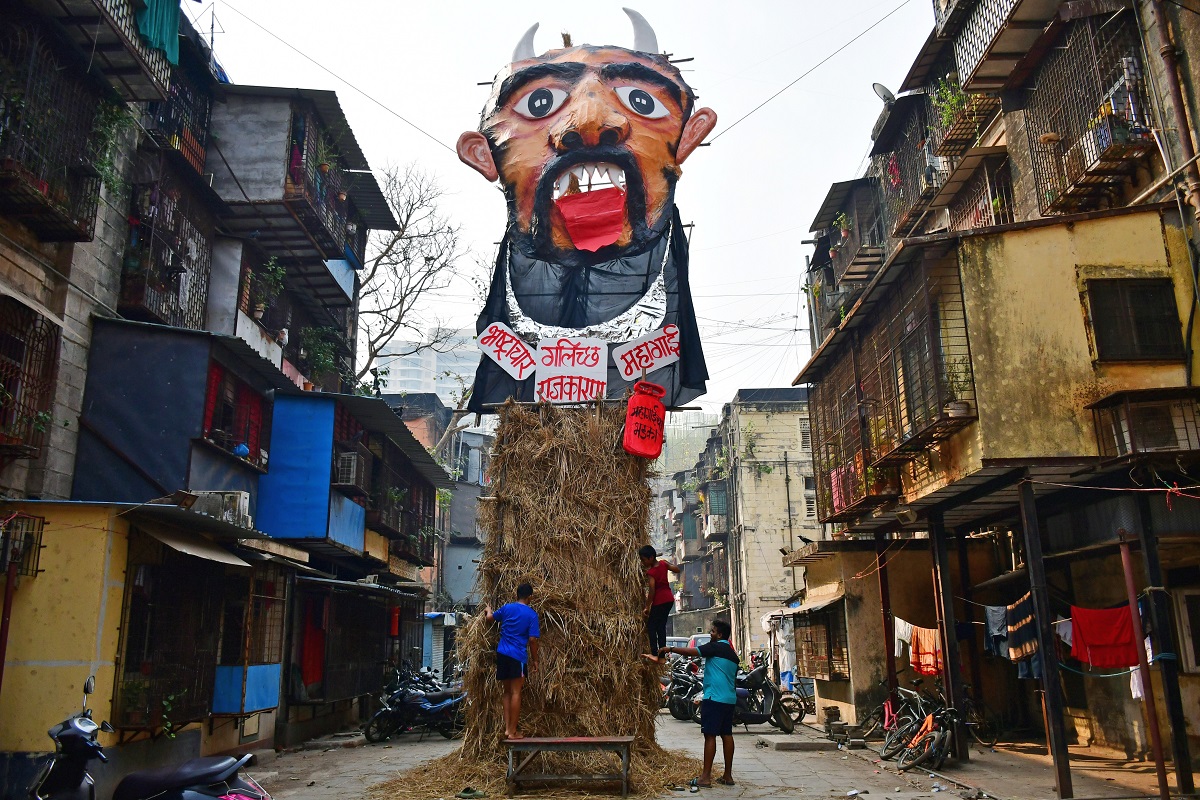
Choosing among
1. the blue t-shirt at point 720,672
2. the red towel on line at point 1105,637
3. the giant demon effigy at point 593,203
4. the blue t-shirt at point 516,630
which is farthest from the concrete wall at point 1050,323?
the blue t-shirt at point 516,630

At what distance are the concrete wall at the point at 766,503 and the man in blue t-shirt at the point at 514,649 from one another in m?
31.4

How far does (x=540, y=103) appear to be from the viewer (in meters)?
12.9

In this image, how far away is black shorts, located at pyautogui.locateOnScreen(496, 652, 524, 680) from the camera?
886 cm

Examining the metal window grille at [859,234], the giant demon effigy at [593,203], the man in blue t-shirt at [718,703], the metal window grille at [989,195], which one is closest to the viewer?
the man in blue t-shirt at [718,703]

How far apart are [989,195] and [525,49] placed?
7.97 metres

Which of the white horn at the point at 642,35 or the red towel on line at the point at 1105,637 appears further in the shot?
the white horn at the point at 642,35

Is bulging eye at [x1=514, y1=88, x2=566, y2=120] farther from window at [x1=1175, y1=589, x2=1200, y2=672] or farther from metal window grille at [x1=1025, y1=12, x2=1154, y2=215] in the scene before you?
window at [x1=1175, y1=589, x2=1200, y2=672]

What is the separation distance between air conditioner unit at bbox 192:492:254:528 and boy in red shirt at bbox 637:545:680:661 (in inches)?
240

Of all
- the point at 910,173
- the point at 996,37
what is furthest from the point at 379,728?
the point at 996,37

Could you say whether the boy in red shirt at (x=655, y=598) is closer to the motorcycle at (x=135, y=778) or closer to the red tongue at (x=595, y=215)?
the motorcycle at (x=135, y=778)

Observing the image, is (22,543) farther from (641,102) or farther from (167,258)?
(641,102)

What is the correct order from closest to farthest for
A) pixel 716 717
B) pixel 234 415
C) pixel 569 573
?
1. pixel 716 717
2. pixel 569 573
3. pixel 234 415

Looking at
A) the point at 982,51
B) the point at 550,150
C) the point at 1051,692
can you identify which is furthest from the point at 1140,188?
the point at 550,150

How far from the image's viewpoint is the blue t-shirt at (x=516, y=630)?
29.2ft
